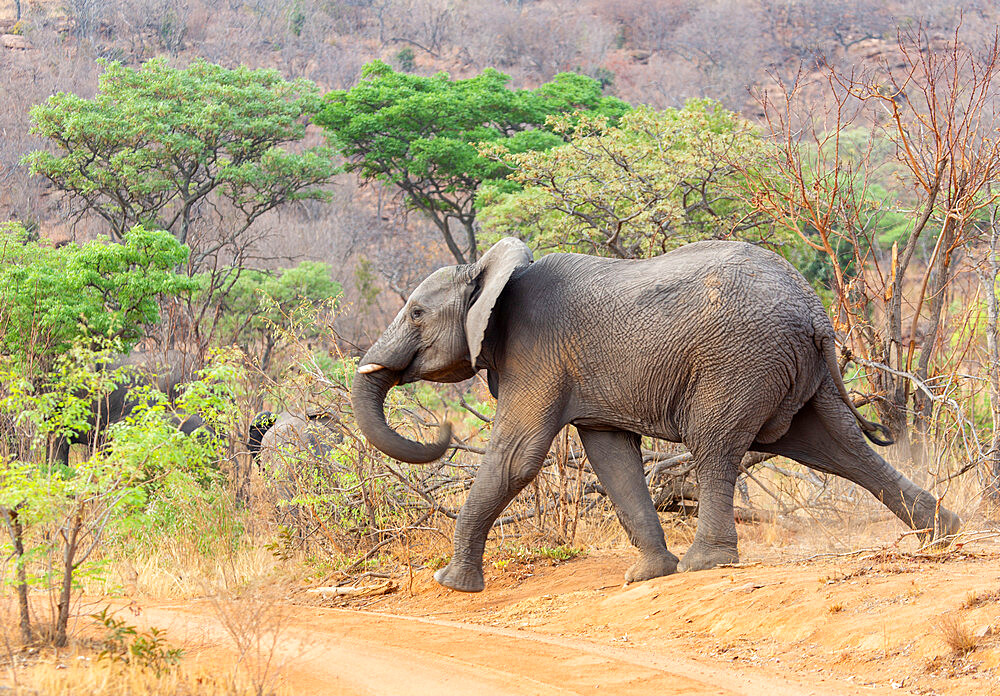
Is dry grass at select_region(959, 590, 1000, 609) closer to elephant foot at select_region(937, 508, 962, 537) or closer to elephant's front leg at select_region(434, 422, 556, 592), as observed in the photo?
elephant foot at select_region(937, 508, 962, 537)

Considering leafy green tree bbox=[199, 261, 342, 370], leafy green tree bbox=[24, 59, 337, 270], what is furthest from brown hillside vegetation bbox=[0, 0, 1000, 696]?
leafy green tree bbox=[24, 59, 337, 270]

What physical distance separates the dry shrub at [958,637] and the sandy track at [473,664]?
0.48 meters

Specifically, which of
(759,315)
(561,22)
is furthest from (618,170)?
(561,22)

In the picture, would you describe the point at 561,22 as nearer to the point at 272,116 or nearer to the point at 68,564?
the point at 272,116

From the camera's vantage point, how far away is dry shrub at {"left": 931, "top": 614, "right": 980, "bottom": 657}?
4.80 m

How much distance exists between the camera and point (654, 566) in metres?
7.02

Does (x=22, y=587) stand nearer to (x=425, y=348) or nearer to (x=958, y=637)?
(x=425, y=348)

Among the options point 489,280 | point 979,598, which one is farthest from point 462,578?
point 979,598

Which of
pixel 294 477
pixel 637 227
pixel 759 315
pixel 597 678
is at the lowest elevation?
pixel 597 678

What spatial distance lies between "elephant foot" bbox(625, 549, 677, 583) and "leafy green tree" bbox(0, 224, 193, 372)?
9634mm

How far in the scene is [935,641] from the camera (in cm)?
495

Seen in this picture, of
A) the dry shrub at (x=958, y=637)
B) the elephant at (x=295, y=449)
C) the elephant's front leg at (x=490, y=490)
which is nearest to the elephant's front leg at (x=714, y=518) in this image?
the elephant's front leg at (x=490, y=490)

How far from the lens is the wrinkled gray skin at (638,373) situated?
6.64m

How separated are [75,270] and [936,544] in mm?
12956
